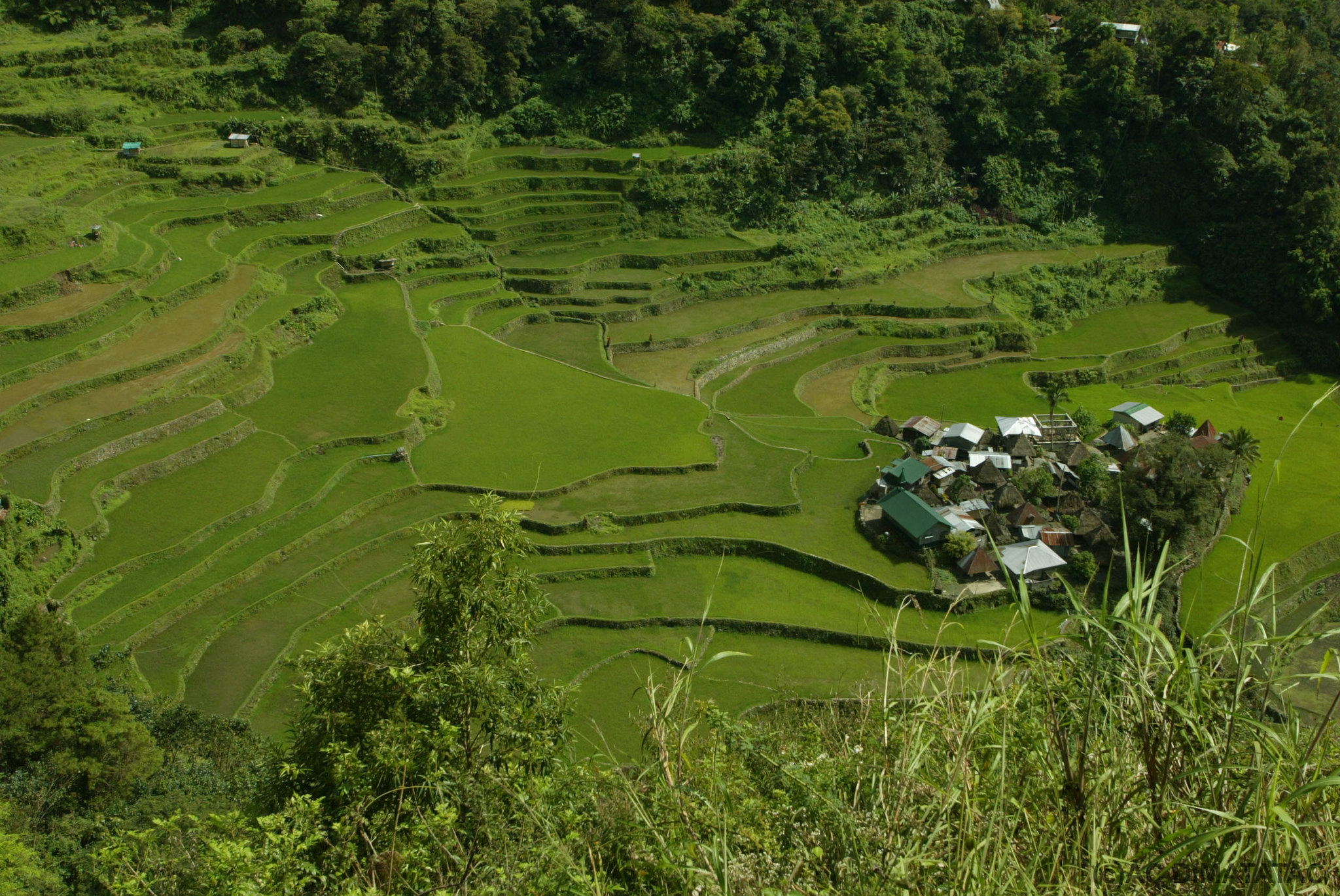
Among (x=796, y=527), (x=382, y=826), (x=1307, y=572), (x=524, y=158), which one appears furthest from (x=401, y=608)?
(x=524, y=158)

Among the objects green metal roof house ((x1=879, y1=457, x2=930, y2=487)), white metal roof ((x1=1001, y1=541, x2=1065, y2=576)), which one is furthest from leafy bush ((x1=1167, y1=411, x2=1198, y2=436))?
green metal roof house ((x1=879, y1=457, x2=930, y2=487))

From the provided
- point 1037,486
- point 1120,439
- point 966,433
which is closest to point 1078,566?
point 1037,486

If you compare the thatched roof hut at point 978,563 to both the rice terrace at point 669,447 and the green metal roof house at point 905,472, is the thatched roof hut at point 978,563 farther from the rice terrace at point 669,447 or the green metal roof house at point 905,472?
the green metal roof house at point 905,472

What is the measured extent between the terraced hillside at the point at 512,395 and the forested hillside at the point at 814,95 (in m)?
2.48

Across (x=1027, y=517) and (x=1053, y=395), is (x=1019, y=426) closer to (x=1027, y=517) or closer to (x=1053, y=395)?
(x=1053, y=395)

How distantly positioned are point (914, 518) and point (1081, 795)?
64.6 feet

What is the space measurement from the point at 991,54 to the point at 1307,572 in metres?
33.5

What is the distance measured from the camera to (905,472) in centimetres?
2664

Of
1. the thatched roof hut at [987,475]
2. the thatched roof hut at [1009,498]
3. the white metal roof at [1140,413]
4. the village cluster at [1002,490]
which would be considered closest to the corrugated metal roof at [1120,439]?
the village cluster at [1002,490]

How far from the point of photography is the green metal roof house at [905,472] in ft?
86.8

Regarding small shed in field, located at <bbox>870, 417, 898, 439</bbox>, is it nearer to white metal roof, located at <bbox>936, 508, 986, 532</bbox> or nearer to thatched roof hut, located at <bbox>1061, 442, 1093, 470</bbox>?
thatched roof hut, located at <bbox>1061, 442, 1093, 470</bbox>

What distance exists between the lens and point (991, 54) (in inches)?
1954

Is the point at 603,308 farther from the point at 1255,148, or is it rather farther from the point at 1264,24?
the point at 1264,24

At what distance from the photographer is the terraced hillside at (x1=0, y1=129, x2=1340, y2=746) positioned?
2141 cm
